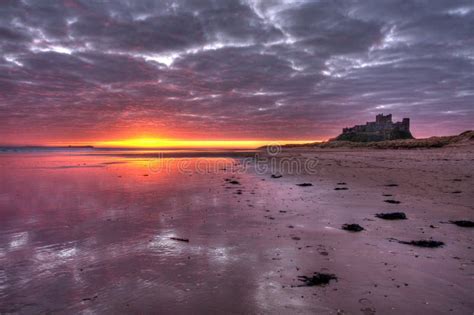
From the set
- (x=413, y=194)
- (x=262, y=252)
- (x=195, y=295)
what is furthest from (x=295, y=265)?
(x=413, y=194)

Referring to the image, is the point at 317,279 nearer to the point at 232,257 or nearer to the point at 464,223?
the point at 232,257

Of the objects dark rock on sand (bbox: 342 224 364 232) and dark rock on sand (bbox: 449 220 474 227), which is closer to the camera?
dark rock on sand (bbox: 342 224 364 232)

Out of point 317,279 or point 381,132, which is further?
point 381,132

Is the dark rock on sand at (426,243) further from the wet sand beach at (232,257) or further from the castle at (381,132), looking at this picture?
the castle at (381,132)

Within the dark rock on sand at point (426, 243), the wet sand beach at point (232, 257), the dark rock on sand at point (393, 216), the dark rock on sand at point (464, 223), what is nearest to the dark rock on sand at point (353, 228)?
the wet sand beach at point (232, 257)

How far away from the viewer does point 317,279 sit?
4.83 meters

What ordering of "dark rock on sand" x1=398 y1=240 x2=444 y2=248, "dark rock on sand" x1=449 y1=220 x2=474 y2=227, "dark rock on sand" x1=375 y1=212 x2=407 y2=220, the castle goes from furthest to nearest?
the castle → "dark rock on sand" x1=375 y1=212 x2=407 y2=220 → "dark rock on sand" x1=449 y1=220 x2=474 y2=227 → "dark rock on sand" x1=398 y1=240 x2=444 y2=248

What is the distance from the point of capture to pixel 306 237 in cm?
718

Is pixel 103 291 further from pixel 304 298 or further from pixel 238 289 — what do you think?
pixel 304 298

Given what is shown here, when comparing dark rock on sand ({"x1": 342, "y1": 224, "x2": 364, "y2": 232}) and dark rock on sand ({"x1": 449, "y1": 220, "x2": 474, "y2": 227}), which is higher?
dark rock on sand ({"x1": 449, "y1": 220, "x2": 474, "y2": 227})

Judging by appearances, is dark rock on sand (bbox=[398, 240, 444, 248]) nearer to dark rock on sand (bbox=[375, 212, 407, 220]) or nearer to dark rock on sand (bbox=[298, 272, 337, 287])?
dark rock on sand (bbox=[375, 212, 407, 220])

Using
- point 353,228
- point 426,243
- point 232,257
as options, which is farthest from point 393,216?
point 232,257

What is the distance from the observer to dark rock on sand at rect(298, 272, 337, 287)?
15.5ft

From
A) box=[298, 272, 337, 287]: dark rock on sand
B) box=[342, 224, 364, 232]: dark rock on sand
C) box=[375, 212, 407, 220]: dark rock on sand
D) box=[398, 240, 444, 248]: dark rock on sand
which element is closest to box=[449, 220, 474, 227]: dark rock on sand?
box=[375, 212, 407, 220]: dark rock on sand
